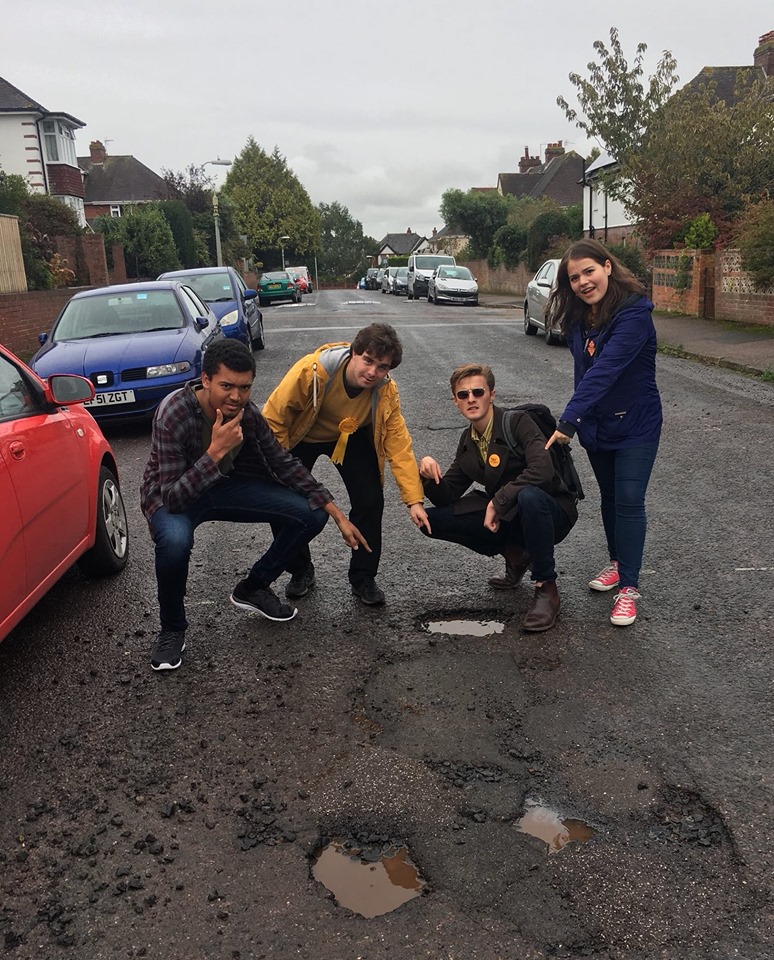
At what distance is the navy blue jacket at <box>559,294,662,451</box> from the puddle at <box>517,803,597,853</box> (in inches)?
74.6

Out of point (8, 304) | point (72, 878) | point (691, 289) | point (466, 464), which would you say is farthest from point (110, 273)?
point (72, 878)

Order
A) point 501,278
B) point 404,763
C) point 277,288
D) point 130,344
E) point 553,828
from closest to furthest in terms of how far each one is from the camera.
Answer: point 553,828 < point 404,763 < point 130,344 < point 277,288 < point 501,278

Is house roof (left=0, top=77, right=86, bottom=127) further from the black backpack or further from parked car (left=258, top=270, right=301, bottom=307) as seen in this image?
the black backpack

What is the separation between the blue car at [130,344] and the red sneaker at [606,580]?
6.01 metres

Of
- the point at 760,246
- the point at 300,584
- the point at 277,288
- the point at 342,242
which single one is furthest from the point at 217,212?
the point at 342,242

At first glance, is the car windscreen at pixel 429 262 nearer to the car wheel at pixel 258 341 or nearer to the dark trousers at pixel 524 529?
the car wheel at pixel 258 341

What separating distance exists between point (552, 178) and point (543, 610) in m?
65.5

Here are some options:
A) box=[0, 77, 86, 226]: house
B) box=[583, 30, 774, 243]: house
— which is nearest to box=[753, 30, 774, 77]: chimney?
box=[583, 30, 774, 243]: house

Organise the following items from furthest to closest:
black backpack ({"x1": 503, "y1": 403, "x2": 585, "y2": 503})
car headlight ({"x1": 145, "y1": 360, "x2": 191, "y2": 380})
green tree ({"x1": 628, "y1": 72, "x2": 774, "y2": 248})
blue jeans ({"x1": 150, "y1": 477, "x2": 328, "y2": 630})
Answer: green tree ({"x1": 628, "y1": 72, "x2": 774, "y2": 248}) < car headlight ({"x1": 145, "y1": 360, "x2": 191, "y2": 380}) < black backpack ({"x1": 503, "y1": 403, "x2": 585, "y2": 503}) < blue jeans ({"x1": 150, "y1": 477, "x2": 328, "y2": 630})

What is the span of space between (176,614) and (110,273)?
25981 millimetres

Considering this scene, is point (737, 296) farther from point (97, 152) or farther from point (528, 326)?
point (97, 152)

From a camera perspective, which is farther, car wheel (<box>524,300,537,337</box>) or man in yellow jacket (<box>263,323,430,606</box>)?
car wheel (<box>524,300,537,337</box>)

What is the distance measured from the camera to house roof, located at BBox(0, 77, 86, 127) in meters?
42.8

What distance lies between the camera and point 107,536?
17.6 ft
